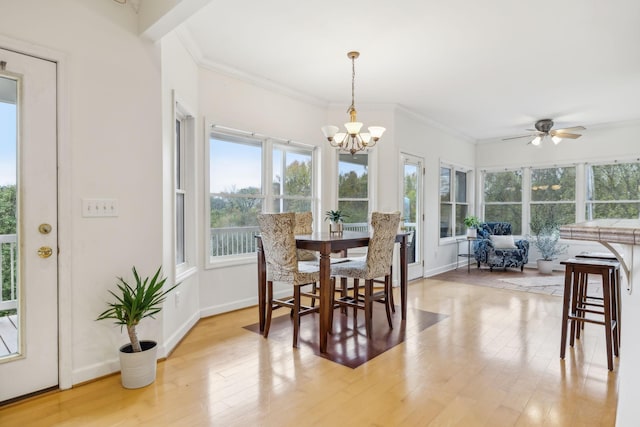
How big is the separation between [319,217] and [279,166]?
937 mm

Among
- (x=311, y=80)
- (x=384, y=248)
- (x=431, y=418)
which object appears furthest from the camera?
(x=311, y=80)

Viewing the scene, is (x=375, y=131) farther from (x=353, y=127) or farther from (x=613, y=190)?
(x=613, y=190)

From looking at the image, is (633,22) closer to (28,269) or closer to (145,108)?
(145,108)

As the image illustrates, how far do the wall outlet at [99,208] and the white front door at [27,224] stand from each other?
164mm

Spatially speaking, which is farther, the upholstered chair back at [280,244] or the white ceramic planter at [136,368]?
the upholstered chair back at [280,244]

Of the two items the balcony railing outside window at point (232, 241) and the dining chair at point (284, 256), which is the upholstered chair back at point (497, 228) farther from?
the dining chair at point (284, 256)

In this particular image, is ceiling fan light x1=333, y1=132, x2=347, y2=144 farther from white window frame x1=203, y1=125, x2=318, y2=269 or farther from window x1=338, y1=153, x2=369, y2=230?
window x1=338, y1=153, x2=369, y2=230

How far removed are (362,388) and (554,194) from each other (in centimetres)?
652

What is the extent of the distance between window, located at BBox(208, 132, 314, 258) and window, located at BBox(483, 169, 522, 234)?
15.8ft

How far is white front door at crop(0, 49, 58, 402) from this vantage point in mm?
2064

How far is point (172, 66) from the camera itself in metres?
2.94

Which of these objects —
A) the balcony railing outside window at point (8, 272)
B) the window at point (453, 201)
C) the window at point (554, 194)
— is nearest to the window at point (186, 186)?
the balcony railing outside window at point (8, 272)

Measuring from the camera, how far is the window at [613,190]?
20.3ft

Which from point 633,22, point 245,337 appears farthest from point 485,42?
point 245,337
